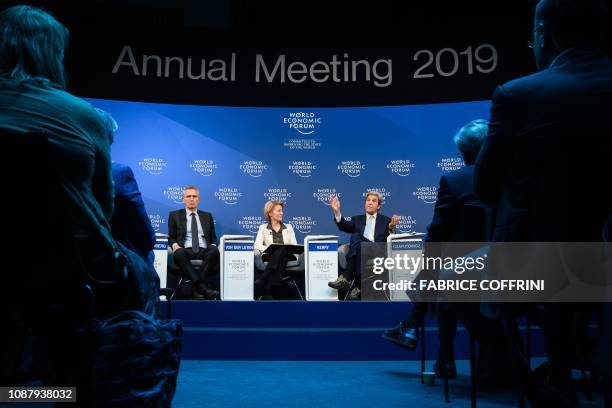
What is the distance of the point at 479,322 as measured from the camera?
2.34 metres

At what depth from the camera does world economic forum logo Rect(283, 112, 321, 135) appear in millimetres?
8508

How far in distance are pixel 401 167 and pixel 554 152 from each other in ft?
23.3

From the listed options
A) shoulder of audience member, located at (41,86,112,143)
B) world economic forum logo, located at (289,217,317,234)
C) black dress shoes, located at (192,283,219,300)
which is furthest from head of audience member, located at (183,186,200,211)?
shoulder of audience member, located at (41,86,112,143)

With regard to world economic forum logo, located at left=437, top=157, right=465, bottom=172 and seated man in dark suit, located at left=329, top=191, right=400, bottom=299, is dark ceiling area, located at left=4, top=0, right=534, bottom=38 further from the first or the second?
seated man in dark suit, located at left=329, top=191, right=400, bottom=299

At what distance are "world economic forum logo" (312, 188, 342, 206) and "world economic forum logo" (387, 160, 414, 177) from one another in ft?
2.83

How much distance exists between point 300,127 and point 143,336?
7.06m

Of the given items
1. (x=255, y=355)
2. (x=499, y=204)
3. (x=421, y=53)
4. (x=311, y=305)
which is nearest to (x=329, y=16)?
(x=421, y=53)

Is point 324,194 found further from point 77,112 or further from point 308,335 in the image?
point 77,112

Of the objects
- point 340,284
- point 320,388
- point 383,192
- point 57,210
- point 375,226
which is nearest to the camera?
point 57,210

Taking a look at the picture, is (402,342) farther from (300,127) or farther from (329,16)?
(329,16)

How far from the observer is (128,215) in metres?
2.55


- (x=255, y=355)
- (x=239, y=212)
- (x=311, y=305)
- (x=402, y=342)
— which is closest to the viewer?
(x=402, y=342)

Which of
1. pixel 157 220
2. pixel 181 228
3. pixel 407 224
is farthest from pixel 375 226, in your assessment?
pixel 157 220

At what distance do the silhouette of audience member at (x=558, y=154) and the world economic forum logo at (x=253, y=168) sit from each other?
7.02m
